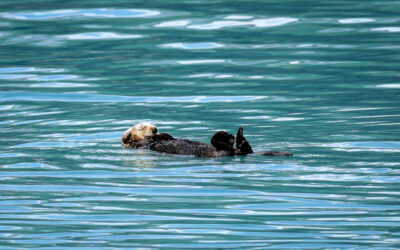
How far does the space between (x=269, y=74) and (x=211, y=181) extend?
7878 millimetres

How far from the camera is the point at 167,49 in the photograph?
704 inches

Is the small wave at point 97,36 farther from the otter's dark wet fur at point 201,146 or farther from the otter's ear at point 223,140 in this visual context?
the otter's ear at point 223,140

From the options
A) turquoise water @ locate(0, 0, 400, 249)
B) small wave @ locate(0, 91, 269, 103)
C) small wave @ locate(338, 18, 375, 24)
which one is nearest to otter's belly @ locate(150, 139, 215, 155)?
turquoise water @ locate(0, 0, 400, 249)

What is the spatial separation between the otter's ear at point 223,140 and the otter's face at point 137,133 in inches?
61.4

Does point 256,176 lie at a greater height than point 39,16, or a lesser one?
lesser

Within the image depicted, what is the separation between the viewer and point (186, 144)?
922 centimetres

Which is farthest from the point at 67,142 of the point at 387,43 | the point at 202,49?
the point at 387,43

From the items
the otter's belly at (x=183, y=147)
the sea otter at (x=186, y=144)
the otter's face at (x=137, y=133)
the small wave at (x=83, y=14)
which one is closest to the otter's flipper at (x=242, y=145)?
the sea otter at (x=186, y=144)

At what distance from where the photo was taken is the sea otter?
874 centimetres

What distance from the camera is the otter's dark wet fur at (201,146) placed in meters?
8.73

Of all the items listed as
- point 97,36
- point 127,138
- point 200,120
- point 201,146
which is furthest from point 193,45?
point 201,146

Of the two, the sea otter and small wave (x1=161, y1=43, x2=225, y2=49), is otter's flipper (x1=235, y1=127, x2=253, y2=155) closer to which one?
the sea otter

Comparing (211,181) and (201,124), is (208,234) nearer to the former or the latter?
(211,181)

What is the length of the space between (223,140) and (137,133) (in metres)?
1.73
